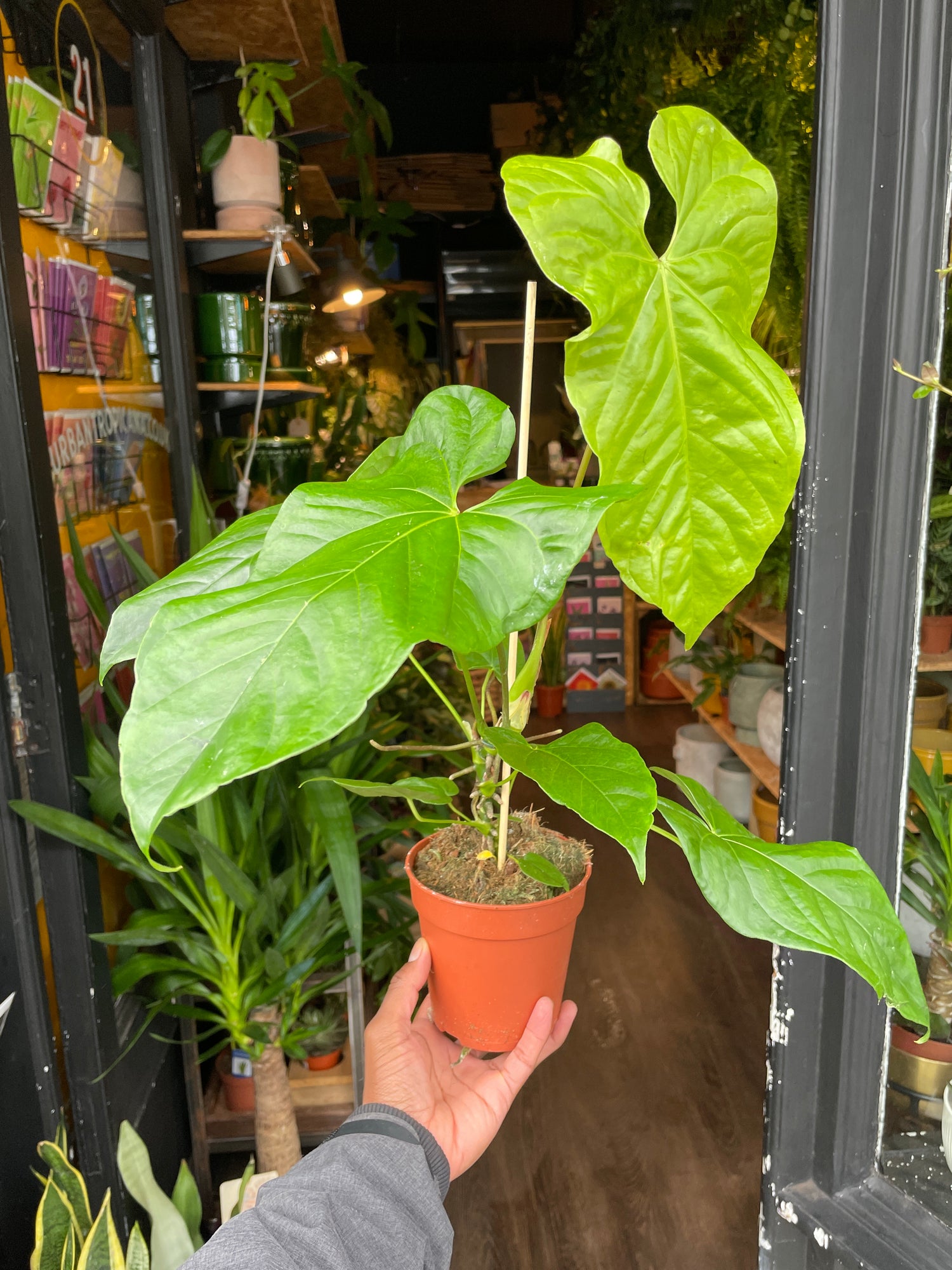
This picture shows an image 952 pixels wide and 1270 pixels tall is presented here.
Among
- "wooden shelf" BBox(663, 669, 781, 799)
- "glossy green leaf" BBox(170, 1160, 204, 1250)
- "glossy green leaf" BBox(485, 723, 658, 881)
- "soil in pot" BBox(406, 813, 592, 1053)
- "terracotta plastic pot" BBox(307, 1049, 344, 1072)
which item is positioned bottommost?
"terracotta plastic pot" BBox(307, 1049, 344, 1072)

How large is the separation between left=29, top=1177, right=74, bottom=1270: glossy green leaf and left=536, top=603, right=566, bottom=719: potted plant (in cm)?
391

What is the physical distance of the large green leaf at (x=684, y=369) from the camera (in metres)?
0.62

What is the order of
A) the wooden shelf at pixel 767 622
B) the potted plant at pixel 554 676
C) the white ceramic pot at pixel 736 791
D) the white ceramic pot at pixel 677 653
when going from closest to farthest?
the wooden shelf at pixel 767 622 < the white ceramic pot at pixel 736 791 < the white ceramic pot at pixel 677 653 < the potted plant at pixel 554 676

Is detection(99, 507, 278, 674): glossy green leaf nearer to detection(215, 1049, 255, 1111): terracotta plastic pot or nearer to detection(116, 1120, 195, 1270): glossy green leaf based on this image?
detection(116, 1120, 195, 1270): glossy green leaf

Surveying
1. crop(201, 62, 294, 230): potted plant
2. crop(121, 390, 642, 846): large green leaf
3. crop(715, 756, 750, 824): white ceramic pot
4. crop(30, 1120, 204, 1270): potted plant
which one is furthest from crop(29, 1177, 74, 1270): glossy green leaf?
crop(715, 756, 750, 824): white ceramic pot

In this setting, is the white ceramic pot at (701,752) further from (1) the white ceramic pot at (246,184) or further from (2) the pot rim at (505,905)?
(2) the pot rim at (505,905)

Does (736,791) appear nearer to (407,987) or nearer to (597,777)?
(407,987)

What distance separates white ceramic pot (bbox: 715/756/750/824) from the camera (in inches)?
128

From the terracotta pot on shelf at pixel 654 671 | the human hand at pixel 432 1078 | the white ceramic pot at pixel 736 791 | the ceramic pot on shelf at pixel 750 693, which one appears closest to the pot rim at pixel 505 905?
the human hand at pixel 432 1078

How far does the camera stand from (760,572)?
265 cm

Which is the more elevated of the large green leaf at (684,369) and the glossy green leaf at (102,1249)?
the large green leaf at (684,369)

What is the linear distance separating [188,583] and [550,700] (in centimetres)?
448

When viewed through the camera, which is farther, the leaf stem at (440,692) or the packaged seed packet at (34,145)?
the packaged seed packet at (34,145)

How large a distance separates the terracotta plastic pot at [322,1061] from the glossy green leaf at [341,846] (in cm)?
59
